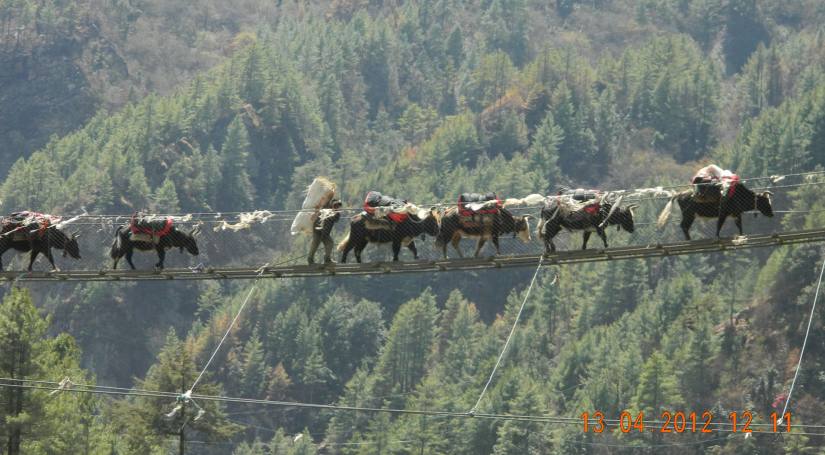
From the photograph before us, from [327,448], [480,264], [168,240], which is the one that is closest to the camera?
[480,264]

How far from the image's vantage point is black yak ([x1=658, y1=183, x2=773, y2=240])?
56750 millimetres

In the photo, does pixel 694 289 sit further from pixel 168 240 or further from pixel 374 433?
pixel 168 240

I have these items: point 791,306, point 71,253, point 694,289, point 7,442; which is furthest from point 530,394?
point 71,253

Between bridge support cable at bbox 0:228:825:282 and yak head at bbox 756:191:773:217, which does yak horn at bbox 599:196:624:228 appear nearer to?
bridge support cable at bbox 0:228:825:282

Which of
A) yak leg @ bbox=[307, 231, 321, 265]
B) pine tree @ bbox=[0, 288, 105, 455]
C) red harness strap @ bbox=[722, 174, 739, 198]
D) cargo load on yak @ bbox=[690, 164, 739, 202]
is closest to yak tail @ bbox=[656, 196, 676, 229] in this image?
cargo load on yak @ bbox=[690, 164, 739, 202]

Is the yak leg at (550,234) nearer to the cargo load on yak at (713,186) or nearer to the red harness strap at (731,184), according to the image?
the cargo load on yak at (713,186)

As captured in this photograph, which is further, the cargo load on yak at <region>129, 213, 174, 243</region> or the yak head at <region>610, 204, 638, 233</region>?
the cargo load on yak at <region>129, 213, 174, 243</region>

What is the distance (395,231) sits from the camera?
61000mm

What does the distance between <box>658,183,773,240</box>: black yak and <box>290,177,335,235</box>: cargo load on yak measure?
10244 mm

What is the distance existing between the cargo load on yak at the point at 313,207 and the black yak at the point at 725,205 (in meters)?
10.2

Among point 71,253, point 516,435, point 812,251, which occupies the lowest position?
point 516,435

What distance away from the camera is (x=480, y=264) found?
186ft

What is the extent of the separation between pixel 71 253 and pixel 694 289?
13215cm
